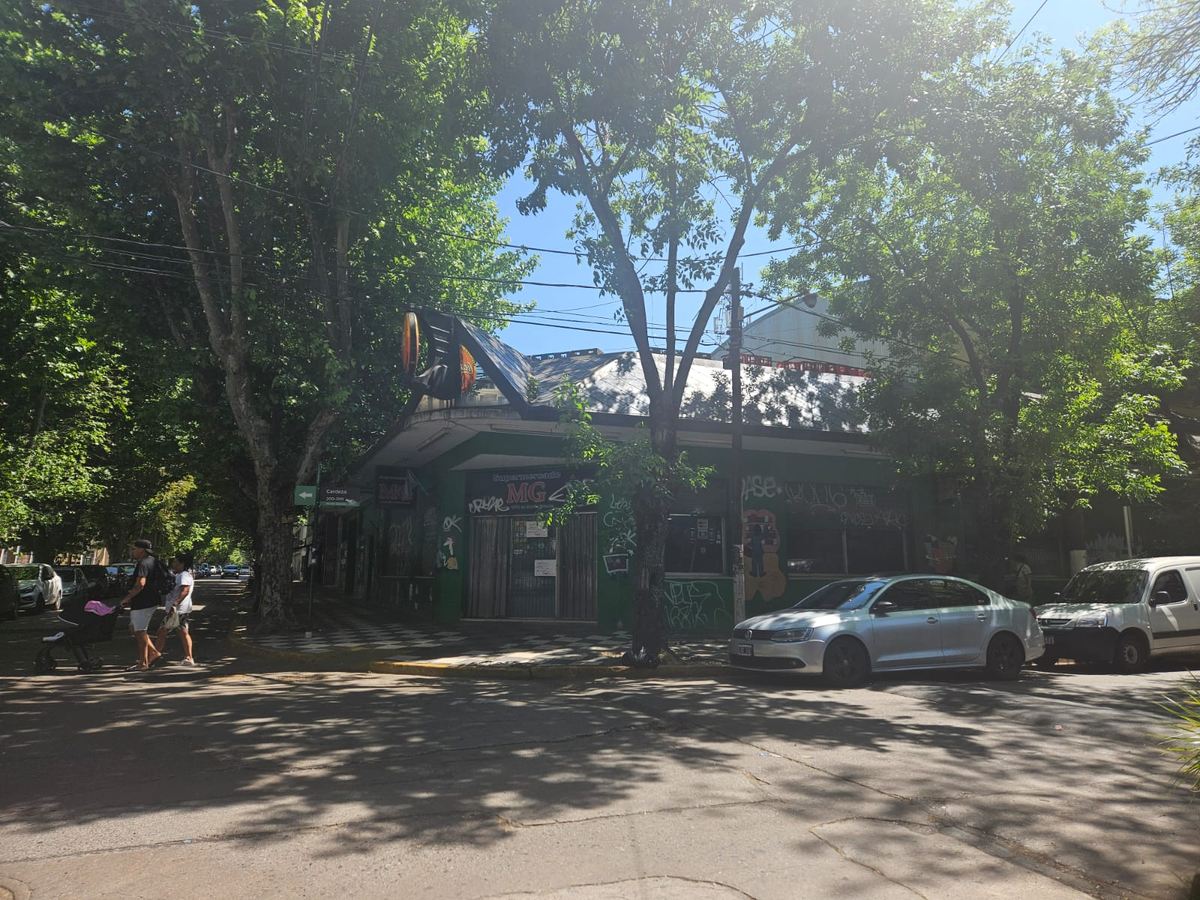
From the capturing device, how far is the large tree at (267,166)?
12.1 m

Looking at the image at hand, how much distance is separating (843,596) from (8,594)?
74.1 feet

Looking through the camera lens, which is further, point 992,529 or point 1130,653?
point 992,529

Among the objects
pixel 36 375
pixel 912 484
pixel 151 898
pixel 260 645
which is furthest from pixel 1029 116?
pixel 36 375

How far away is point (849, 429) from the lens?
16531mm

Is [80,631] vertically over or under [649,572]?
under

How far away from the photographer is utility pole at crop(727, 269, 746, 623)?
499 inches

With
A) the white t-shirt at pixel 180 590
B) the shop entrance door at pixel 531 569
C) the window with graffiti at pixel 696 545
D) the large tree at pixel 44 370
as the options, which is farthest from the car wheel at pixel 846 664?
the large tree at pixel 44 370

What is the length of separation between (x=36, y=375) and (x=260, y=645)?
9097 mm

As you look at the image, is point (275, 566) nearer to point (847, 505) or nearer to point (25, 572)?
point (847, 505)

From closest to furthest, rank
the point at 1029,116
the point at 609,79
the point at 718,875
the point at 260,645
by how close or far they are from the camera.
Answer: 1. the point at 718,875
2. the point at 609,79
3. the point at 1029,116
4. the point at 260,645

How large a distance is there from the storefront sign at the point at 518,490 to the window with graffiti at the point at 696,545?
7.47 feet

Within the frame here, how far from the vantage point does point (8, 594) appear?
21266mm

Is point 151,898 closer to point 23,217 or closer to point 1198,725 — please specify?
point 1198,725

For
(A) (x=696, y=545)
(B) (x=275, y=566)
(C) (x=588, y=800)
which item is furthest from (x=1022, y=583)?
(B) (x=275, y=566)
